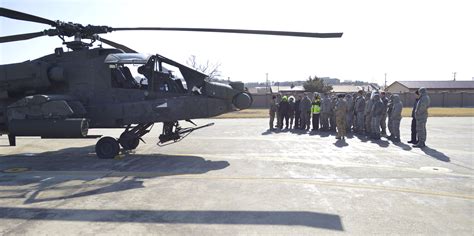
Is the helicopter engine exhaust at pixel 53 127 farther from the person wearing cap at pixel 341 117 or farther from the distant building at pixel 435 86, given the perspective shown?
the distant building at pixel 435 86

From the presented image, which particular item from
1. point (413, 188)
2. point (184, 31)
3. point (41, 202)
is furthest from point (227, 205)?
point (184, 31)

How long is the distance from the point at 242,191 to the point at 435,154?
650 cm

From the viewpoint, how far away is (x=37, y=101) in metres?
8.52

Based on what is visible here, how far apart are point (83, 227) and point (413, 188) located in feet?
17.8

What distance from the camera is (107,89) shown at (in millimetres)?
9375

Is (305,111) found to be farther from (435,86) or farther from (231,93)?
(435,86)

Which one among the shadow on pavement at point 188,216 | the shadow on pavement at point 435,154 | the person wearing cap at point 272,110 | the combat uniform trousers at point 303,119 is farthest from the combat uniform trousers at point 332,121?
the shadow on pavement at point 188,216

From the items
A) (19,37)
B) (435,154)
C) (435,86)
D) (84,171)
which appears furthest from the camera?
(435,86)

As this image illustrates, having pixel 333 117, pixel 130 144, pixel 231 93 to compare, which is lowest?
pixel 130 144

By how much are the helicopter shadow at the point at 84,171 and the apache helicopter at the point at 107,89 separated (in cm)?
76

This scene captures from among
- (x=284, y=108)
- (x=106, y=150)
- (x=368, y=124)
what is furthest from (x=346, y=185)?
(x=284, y=108)

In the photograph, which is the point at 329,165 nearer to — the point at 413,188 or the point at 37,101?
the point at 413,188

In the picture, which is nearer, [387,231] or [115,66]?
[387,231]

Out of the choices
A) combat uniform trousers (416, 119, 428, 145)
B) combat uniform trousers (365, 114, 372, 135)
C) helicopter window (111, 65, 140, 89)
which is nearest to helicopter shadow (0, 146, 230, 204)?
helicopter window (111, 65, 140, 89)
